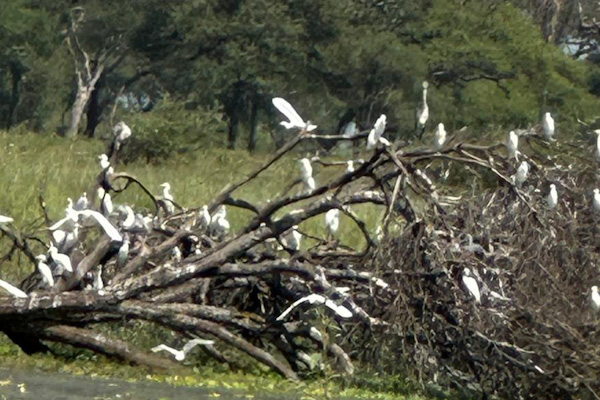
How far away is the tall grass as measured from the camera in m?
15.5

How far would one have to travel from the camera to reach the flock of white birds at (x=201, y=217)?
8.52m

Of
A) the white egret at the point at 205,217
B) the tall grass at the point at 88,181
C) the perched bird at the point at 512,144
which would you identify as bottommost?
the tall grass at the point at 88,181

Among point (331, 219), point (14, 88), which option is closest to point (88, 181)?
point (331, 219)

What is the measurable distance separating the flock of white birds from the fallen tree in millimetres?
49

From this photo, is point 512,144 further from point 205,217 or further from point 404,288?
point 205,217

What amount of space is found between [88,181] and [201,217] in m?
7.53

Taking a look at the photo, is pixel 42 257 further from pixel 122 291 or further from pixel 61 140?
pixel 61 140

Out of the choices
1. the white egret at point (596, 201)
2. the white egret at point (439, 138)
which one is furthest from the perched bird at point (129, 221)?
the white egret at point (596, 201)

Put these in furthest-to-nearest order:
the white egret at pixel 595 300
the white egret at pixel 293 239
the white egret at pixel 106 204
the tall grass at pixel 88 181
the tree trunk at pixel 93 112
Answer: the tree trunk at pixel 93 112 → the tall grass at pixel 88 181 → the white egret at pixel 293 239 → the white egret at pixel 106 204 → the white egret at pixel 595 300

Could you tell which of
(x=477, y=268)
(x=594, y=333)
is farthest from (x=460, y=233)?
(x=594, y=333)

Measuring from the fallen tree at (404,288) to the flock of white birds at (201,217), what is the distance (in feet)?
0.16

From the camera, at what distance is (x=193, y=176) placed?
2181 centimetres

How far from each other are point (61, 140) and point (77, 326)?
709 inches

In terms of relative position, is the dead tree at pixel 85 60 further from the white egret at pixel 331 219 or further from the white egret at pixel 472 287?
the white egret at pixel 472 287
